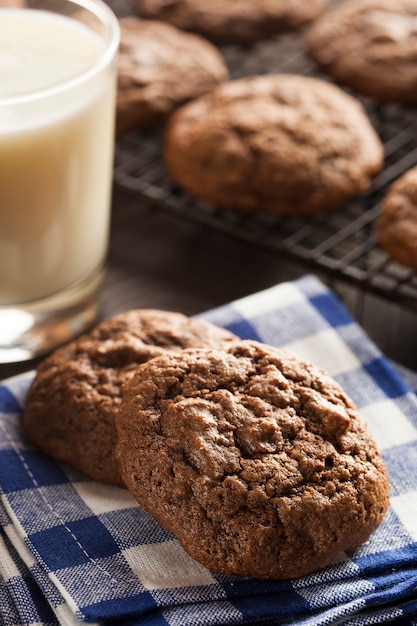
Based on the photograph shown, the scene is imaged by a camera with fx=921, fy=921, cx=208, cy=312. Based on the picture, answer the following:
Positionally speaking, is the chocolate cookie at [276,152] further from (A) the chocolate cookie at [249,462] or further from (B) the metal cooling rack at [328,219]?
(A) the chocolate cookie at [249,462]

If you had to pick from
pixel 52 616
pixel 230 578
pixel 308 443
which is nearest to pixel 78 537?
pixel 52 616

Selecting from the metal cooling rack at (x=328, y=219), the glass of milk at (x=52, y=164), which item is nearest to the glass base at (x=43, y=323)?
the glass of milk at (x=52, y=164)

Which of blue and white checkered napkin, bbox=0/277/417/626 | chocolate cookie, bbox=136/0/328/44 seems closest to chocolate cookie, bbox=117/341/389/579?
blue and white checkered napkin, bbox=0/277/417/626

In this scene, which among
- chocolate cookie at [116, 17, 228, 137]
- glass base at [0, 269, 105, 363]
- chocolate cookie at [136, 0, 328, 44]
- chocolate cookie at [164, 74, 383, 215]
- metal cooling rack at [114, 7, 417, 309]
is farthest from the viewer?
chocolate cookie at [136, 0, 328, 44]

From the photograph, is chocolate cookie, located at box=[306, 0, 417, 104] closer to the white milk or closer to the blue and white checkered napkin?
the white milk

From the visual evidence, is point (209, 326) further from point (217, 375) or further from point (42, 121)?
point (42, 121)

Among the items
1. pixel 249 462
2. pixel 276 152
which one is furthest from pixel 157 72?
pixel 249 462

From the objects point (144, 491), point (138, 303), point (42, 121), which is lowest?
point (138, 303)
